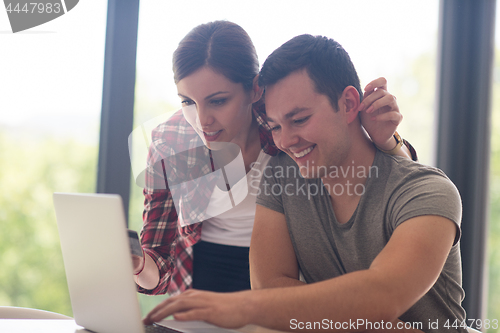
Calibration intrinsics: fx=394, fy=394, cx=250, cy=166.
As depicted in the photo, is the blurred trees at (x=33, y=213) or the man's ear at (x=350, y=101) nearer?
the man's ear at (x=350, y=101)

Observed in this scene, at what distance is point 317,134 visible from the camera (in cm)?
109

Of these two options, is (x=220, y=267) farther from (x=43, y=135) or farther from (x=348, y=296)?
(x=43, y=135)

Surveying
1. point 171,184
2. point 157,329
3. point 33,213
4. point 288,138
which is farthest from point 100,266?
point 33,213

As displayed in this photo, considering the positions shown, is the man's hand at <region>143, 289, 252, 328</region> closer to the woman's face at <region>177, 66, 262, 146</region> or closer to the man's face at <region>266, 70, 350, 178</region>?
the man's face at <region>266, 70, 350, 178</region>

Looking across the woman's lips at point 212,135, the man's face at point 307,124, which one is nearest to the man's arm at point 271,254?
the man's face at point 307,124

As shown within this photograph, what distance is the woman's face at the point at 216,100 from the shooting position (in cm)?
119

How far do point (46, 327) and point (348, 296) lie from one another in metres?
0.65

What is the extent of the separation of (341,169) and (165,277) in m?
0.70

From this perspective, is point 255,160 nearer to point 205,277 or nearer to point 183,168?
point 183,168

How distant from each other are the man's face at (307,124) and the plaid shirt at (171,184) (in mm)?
269

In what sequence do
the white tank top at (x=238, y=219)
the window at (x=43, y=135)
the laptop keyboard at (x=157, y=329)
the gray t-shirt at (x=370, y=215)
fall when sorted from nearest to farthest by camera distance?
the laptop keyboard at (x=157, y=329)
the gray t-shirt at (x=370, y=215)
the white tank top at (x=238, y=219)
the window at (x=43, y=135)

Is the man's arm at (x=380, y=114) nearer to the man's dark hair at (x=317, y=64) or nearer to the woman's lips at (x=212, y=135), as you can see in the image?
the man's dark hair at (x=317, y=64)

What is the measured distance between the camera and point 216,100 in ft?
3.97

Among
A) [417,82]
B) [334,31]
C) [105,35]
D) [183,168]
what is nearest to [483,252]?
[417,82]
